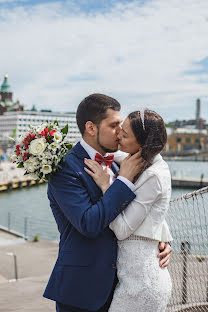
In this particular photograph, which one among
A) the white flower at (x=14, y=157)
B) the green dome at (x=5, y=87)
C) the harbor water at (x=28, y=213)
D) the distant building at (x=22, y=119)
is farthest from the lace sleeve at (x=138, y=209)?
the green dome at (x=5, y=87)

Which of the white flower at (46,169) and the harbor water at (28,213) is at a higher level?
the white flower at (46,169)

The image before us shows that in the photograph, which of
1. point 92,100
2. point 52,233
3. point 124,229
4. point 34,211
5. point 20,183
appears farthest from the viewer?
point 20,183

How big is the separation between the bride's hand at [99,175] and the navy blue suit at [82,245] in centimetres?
3

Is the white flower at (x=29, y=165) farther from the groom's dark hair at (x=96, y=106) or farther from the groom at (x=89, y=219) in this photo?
the groom's dark hair at (x=96, y=106)

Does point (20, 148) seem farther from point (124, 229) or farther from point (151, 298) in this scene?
point (151, 298)

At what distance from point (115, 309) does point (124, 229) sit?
37 centimetres

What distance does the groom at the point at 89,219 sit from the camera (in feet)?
6.26

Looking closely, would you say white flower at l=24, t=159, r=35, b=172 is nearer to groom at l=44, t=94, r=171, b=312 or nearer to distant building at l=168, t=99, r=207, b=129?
groom at l=44, t=94, r=171, b=312

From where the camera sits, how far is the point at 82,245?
6.56ft

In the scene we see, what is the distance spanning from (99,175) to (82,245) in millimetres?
320


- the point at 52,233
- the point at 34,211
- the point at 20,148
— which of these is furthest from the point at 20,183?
the point at 20,148

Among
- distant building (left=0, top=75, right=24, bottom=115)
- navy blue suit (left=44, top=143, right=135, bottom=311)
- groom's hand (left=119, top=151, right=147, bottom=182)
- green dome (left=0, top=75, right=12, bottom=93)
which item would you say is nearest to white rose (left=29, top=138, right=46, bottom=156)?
navy blue suit (left=44, top=143, right=135, bottom=311)

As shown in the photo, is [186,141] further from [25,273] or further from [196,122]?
[25,273]

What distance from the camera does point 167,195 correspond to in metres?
2.00
